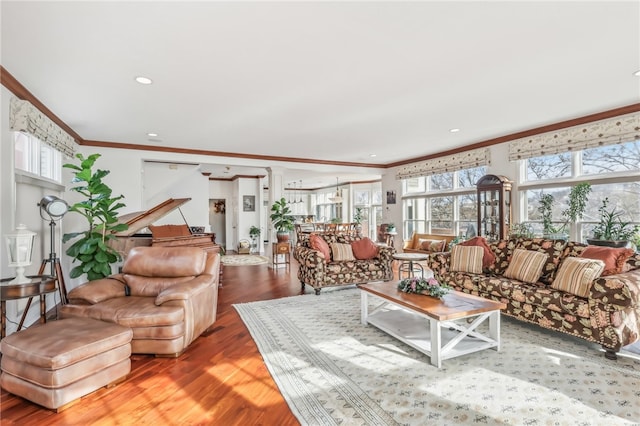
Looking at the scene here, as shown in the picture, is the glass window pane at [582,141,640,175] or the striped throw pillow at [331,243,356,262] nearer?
the glass window pane at [582,141,640,175]

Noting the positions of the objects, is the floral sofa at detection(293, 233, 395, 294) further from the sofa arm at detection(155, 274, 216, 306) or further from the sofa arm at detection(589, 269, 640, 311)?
the sofa arm at detection(589, 269, 640, 311)

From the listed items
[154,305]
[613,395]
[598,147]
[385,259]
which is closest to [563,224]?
[598,147]

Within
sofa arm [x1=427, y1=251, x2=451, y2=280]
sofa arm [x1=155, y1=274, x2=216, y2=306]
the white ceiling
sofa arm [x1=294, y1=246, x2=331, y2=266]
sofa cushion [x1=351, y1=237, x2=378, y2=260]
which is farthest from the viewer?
sofa cushion [x1=351, y1=237, x2=378, y2=260]

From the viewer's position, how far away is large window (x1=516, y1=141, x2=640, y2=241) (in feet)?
14.2

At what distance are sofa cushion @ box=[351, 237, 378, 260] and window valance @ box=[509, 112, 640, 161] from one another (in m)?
2.78

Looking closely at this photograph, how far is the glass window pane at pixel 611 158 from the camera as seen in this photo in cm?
428

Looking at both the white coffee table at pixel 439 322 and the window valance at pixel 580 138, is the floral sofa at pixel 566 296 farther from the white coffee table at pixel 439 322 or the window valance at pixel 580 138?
the window valance at pixel 580 138

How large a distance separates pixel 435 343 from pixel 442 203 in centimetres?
536

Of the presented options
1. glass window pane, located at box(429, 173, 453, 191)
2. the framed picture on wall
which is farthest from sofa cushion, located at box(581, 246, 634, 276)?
the framed picture on wall

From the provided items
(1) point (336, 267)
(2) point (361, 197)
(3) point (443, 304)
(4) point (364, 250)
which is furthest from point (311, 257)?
(2) point (361, 197)

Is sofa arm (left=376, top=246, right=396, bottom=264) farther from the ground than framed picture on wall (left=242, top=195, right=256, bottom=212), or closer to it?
closer to it

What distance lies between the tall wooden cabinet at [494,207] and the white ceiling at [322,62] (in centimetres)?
117

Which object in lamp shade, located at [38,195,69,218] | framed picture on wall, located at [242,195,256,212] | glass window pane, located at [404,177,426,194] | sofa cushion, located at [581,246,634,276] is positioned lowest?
sofa cushion, located at [581,246,634,276]

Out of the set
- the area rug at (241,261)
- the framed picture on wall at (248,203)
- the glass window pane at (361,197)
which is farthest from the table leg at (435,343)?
the glass window pane at (361,197)
